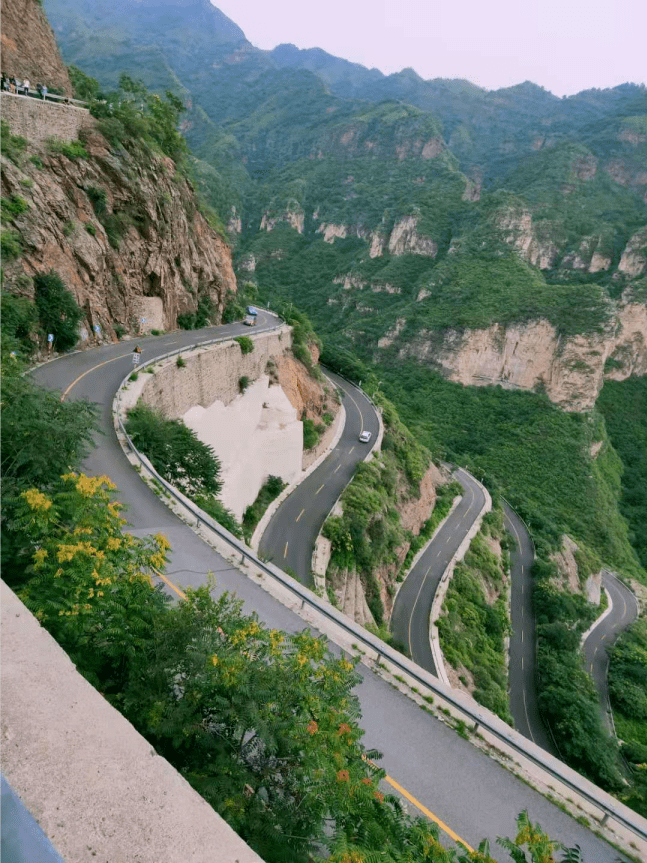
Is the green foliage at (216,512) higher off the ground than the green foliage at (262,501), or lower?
higher

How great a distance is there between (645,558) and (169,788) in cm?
7627

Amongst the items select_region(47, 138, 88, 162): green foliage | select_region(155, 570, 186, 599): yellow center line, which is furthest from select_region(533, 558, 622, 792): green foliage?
select_region(47, 138, 88, 162): green foliage

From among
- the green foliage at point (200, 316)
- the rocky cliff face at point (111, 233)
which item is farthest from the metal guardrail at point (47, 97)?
the green foliage at point (200, 316)

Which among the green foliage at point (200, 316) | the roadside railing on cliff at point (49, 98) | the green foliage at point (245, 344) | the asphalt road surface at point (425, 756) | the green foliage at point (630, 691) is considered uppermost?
the roadside railing on cliff at point (49, 98)

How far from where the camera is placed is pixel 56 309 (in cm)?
1875

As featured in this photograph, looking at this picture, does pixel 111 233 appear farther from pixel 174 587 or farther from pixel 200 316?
pixel 174 587

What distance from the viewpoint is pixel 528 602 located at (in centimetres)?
3950

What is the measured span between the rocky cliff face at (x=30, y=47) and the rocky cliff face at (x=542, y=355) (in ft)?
219

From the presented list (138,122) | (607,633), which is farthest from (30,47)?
(607,633)

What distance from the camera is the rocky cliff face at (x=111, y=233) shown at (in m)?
18.5

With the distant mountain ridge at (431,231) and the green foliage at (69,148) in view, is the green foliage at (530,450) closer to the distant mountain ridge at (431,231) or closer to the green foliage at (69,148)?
the distant mountain ridge at (431,231)

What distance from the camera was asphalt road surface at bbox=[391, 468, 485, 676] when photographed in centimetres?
2583

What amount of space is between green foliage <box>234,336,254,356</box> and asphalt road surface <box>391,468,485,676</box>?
17912mm

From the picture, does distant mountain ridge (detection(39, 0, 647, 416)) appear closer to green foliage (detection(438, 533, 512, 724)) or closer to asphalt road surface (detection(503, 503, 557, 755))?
asphalt road surface (detection(503, 503, 557, 755))
